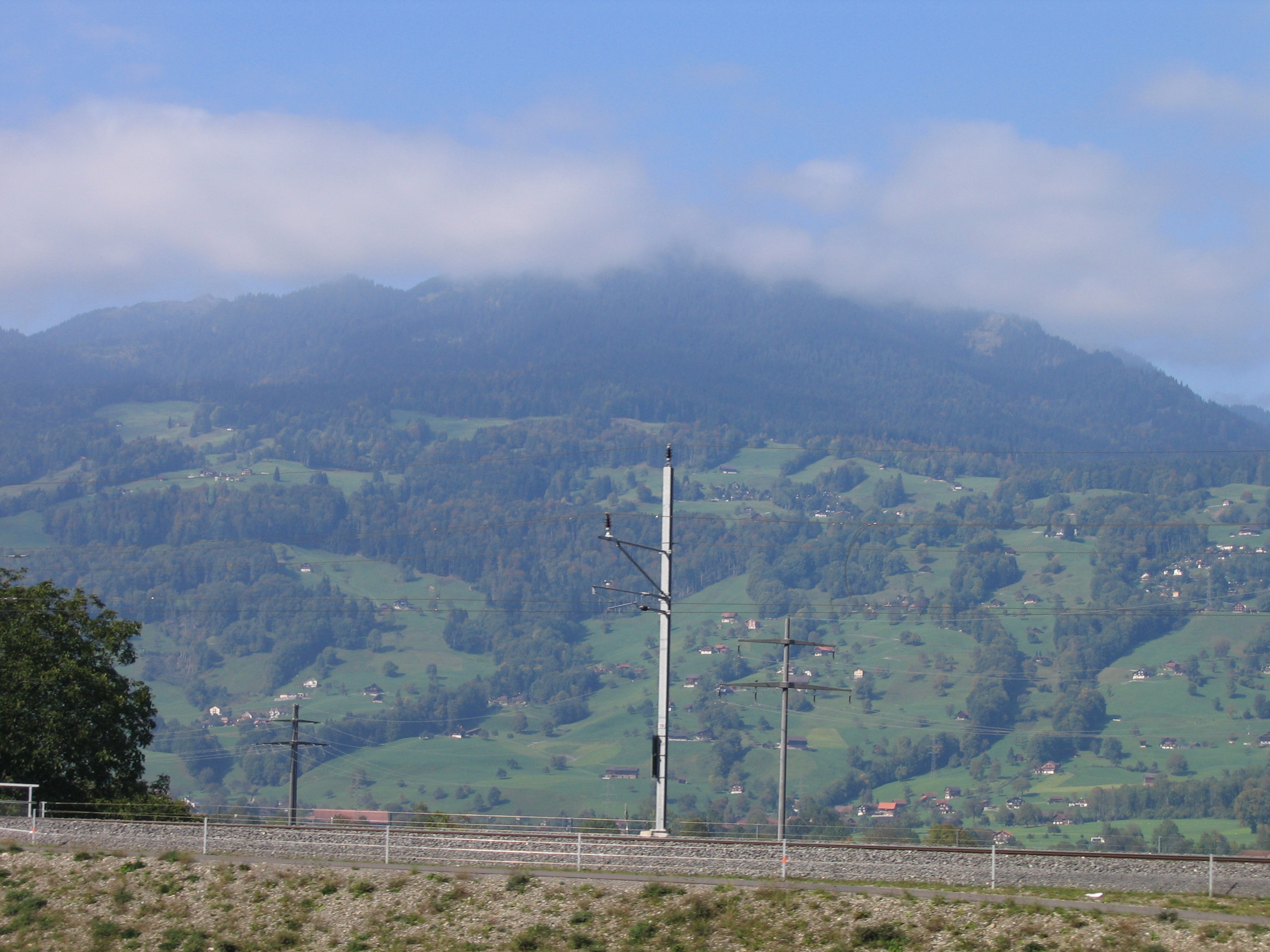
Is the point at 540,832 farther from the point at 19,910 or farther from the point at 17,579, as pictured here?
the point at 17,579

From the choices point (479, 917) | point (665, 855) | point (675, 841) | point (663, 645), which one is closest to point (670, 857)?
point (665, 855)

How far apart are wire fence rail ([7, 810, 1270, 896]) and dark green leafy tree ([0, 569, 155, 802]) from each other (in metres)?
14.1

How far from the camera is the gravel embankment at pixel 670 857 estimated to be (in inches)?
1492

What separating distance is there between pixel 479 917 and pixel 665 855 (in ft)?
19.0

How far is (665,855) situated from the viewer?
40906mm

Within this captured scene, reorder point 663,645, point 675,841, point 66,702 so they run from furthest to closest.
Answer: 1. point 66,702
2. point 663,645
3. point 675,841

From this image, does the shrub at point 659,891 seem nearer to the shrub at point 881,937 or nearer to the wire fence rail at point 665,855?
the wire fence rail at point 665,855

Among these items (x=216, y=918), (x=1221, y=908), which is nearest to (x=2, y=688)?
(x=216, y=918)

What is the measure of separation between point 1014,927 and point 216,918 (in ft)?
65.8

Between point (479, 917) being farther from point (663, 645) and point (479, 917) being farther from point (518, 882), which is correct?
point (663, 645)

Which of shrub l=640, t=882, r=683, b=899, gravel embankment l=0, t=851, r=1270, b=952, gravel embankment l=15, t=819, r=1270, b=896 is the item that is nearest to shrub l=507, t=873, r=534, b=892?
gravel embankment l=0, t=851, r=1270, b=952

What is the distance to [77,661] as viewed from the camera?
64.3 m

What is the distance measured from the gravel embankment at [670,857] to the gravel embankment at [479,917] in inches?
81.4

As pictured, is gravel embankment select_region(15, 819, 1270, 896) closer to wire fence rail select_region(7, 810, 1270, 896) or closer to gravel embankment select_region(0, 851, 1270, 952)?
wire fence rail select_region(7, 810, 1270, 896)
